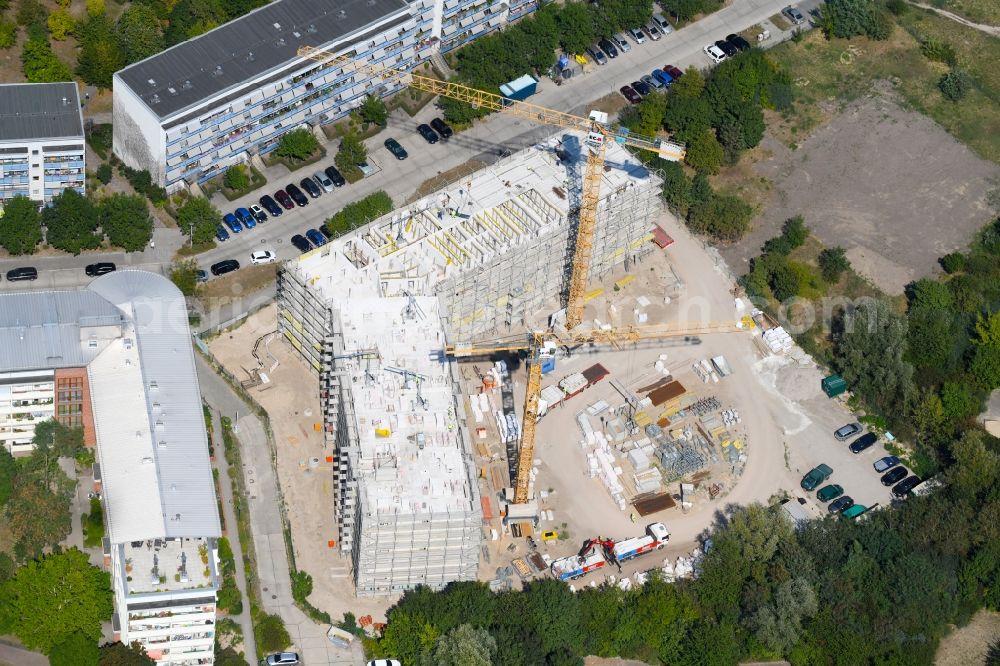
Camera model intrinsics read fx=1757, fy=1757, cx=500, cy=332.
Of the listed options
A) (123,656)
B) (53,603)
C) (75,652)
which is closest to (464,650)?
(123,656)

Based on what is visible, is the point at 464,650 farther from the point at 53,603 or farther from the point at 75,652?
the point at 53,603

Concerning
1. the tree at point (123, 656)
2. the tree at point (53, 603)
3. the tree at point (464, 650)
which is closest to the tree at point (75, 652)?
the tree at point (53, 603)

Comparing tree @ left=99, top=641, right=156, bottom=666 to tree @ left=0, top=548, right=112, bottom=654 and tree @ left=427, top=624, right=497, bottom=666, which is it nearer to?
tree @ left=0, top=548, right=112, bottom=654

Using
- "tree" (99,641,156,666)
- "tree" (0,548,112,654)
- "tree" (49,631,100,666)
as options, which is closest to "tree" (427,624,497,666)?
"tree" (99,641,156,666)

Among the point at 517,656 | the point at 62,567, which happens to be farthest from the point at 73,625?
the point at 517,656

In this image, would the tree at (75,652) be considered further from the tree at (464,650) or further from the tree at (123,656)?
the tree at (464,650)

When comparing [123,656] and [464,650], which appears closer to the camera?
[123,656]
